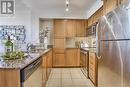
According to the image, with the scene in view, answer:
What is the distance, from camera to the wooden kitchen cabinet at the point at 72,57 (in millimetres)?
9141

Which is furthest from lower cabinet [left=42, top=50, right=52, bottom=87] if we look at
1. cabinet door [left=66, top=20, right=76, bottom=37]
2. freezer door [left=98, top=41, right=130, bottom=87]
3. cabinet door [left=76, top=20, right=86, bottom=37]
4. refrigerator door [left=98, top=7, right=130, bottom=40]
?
cabinet door [left=76, top=20, right=86, bottom=37]

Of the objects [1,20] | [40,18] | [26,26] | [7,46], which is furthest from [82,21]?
[7,46]

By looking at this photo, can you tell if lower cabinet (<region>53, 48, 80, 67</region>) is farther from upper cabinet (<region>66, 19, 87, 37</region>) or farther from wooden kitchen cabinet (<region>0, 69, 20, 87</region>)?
wooden kitchen cabinet (<region>0, 69, 20, 87</region>)

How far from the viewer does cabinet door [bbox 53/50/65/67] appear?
9.06 metres

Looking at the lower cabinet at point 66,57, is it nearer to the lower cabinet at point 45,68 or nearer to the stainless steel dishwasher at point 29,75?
the lower cabinet at point 45,68

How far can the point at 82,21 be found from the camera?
364 inches

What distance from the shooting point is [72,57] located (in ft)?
30.0

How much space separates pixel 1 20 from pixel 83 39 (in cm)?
408

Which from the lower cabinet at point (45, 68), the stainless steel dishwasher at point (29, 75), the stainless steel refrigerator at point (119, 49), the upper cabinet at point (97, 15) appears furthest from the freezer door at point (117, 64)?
the upper cabinet at point (97, 15)

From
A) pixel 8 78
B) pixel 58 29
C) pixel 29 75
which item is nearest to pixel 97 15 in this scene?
pixel 58 29

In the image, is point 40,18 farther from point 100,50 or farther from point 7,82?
point 7,82

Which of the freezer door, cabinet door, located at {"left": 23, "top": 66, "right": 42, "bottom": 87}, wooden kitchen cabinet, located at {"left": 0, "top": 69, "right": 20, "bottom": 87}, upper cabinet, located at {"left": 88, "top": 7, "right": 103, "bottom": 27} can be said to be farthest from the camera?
upper cabinet, located at {"left": 88, "top": 7, "right": 103, "bottom": 27}

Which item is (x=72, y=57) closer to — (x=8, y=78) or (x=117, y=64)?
(x=117, y=64)

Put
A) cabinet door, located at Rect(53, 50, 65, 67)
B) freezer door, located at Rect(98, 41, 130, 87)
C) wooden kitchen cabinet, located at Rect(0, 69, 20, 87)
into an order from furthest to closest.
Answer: cabinet door, located at Rect(53, 50, 65, 67) < freezer door, located at Rect(98, 41, 130, 87) < wooden kitchen cabinet, located at Rect(0, 69, 20, 87)
